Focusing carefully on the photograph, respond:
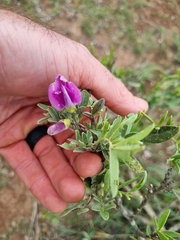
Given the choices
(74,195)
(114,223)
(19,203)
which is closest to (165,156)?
(114,223)

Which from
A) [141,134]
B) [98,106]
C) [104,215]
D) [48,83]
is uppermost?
[141,134]

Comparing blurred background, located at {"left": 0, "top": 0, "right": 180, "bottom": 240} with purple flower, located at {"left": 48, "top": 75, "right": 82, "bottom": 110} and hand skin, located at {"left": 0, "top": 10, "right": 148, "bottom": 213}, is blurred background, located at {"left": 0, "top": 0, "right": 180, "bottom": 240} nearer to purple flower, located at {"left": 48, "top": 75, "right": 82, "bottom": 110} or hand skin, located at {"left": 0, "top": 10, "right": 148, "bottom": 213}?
hand skin, located at {"left": 0, "top": 10, "right": 148, "bottom": 213}

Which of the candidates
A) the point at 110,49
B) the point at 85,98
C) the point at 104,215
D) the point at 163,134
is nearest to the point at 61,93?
the point at 85,98

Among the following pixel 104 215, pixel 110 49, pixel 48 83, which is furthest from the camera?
pixel 110 49

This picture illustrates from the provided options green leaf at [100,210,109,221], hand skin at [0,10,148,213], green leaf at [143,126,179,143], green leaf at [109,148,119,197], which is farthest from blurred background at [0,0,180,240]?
green leaf at [109,148,119,197]

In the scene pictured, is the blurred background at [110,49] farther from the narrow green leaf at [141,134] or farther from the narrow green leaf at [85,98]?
the narrow green leaf at [141,134]

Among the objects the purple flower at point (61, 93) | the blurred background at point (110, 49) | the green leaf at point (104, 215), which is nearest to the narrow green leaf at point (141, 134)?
the purple flower at point (61, 93)

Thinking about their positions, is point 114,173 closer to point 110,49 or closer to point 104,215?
point 104,215
